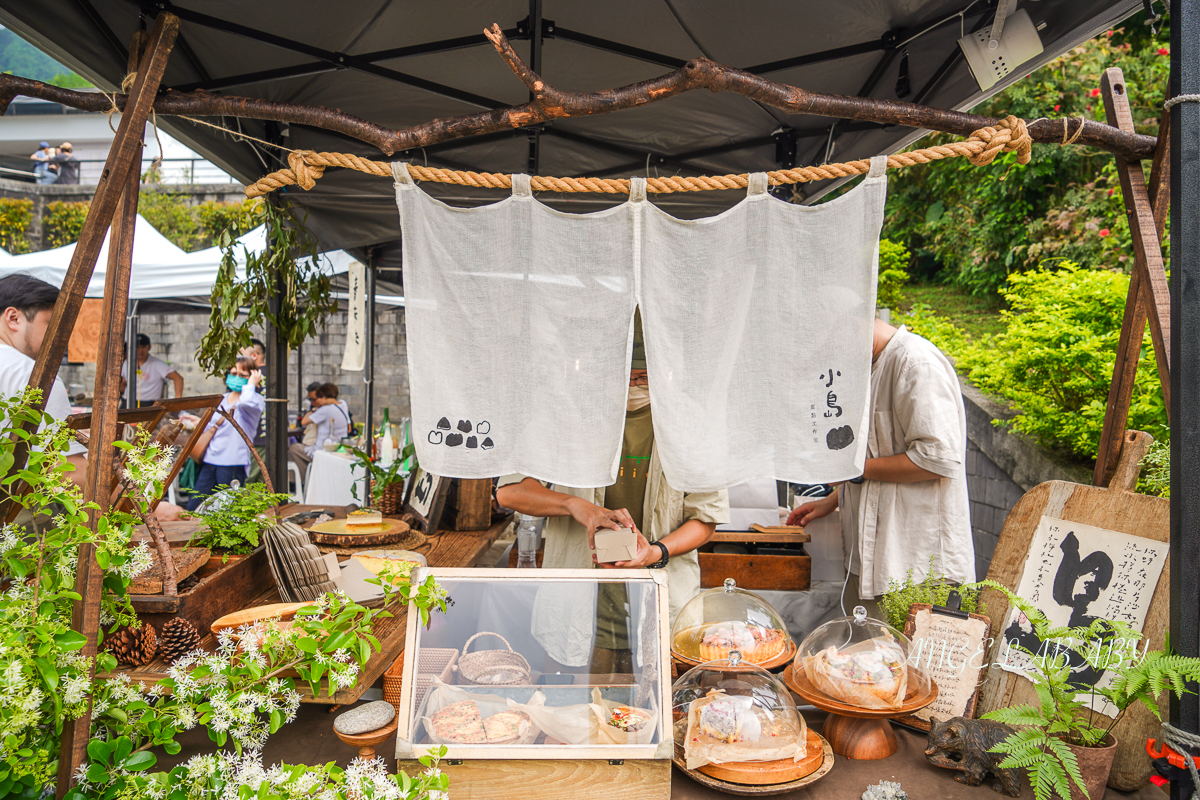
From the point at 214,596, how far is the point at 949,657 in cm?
259

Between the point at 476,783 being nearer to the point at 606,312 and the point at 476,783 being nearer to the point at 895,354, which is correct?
the point at 606,312

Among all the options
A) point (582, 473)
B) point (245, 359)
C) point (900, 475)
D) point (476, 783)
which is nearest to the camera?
point (476, 783)

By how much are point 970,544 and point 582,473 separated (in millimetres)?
1930

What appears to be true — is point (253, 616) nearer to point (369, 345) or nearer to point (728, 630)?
point (728, 630)

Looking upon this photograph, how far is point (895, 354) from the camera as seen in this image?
3094 millimetres

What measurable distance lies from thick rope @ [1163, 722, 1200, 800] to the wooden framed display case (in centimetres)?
131

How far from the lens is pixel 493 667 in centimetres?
189

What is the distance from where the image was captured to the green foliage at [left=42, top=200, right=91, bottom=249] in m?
16.9

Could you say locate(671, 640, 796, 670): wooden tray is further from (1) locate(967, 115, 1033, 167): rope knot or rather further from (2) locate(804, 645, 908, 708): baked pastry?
(1) locate(967, 115, 1033, 167): rope knot

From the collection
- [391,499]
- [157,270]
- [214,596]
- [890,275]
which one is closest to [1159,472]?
[214,596]

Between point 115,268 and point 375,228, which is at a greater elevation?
point 375,228

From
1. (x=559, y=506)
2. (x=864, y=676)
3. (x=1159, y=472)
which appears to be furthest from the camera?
(x=1159, y=472)

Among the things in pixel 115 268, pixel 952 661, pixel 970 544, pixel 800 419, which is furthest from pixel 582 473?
pixel 970 544

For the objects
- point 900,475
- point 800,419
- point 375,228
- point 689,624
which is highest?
point 375,228
